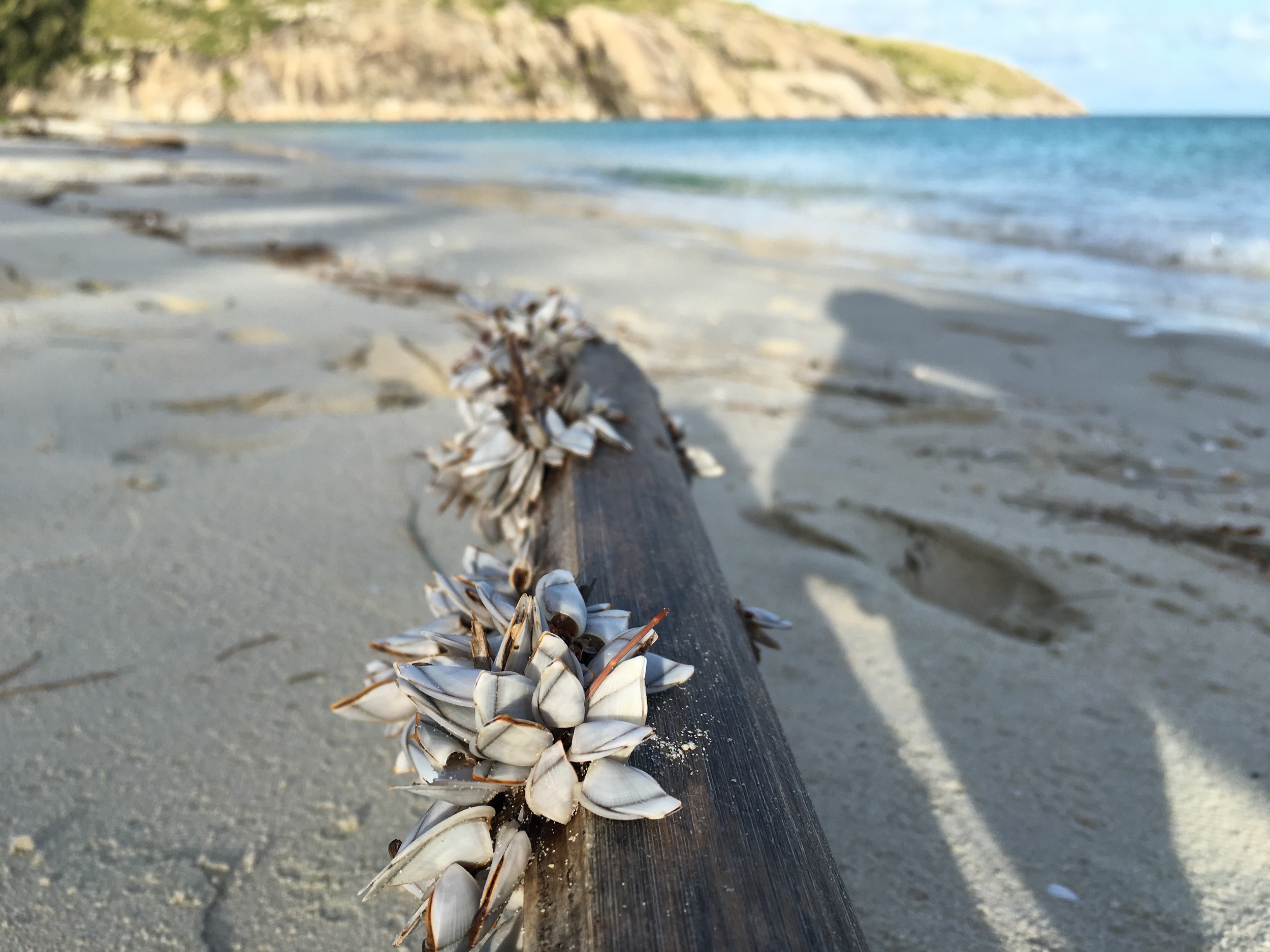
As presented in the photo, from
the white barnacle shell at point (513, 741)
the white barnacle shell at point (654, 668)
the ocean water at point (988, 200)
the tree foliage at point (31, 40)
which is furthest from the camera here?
the tree foliage at point (31, 40)

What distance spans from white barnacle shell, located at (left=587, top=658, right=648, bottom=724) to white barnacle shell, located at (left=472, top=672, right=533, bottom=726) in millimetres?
68

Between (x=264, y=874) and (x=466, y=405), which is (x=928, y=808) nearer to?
(x=264, y=874)

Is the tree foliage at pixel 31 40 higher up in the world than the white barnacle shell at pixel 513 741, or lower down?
higher up

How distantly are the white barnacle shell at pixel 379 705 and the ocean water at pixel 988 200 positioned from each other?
576 cm

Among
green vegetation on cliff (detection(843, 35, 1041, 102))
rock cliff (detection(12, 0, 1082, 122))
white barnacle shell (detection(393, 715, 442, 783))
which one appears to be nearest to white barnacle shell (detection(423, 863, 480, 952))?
white barnacle shell (detection(393, 715, 442, 783))

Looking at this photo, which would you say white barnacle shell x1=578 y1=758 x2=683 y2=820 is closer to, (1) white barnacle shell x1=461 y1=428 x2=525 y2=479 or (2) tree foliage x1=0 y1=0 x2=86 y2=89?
(1) white barnacle shell x1=461 y1=428 x2=525 y2=479

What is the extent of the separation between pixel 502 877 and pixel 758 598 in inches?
56.8

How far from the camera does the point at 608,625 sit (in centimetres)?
95

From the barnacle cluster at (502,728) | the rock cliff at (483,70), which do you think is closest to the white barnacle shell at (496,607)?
the barnacle cluster at (502,728)

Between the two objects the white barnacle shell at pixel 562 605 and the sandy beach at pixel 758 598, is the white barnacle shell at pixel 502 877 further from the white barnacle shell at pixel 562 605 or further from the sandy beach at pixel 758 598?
the sandy beach at pixel 758 598

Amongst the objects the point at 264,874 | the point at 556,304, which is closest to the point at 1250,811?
the point at 264,874

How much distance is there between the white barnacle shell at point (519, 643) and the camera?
89 centimetres

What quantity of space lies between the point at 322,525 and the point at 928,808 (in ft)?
5.59

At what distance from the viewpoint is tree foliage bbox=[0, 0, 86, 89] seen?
34438mm
